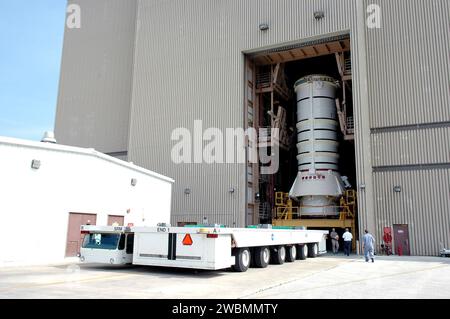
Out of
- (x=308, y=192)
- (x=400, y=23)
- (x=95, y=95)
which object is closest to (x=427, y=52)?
(x=400, y=23)

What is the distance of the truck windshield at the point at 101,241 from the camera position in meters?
14.5

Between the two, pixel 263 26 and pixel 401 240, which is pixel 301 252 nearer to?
pixel 401 240

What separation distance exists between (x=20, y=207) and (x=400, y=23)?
2387cm

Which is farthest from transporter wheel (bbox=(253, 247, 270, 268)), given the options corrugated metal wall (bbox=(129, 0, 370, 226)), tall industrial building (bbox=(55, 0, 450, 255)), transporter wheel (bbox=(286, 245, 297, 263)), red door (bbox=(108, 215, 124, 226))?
corrugated metal wall (bbox=(129, 0, 370, 226))

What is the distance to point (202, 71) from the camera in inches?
1154

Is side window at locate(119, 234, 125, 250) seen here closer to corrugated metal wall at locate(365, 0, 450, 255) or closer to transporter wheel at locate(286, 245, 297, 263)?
transporter wheel at locate(286, 245, 297, 263)

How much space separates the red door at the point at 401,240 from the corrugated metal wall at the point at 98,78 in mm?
20863

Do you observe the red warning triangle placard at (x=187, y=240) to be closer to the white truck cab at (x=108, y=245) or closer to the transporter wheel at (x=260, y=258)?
the white truck cab at (x=108, y=245)

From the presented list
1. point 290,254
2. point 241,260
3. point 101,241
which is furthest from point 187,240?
point 290,254

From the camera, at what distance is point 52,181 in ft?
59.0

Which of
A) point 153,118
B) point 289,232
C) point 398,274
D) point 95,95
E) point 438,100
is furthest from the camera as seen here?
point 95,95

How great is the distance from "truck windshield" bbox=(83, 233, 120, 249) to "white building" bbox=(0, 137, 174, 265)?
3403mm

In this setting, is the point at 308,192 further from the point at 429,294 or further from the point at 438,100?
the point at 429,294

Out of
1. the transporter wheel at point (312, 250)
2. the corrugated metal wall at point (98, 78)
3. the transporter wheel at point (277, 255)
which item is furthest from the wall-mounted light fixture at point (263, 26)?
the transporter wheel at point (277, 255)
